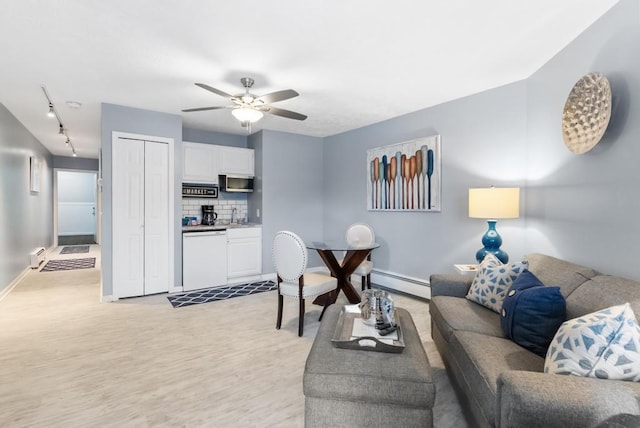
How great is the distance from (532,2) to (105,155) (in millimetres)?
4534

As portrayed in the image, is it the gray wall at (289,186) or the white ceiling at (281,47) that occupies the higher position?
the white ceiling at (281,47)

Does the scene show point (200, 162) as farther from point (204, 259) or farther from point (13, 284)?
point (13, 284)

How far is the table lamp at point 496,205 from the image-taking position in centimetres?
290

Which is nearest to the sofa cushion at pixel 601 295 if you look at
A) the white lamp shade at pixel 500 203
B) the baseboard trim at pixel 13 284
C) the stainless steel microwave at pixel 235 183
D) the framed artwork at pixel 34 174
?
the white lamp shade at pixel 500 203

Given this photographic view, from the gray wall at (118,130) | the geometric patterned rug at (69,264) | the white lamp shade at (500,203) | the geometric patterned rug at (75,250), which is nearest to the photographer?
the white lamp shade at (500,203)

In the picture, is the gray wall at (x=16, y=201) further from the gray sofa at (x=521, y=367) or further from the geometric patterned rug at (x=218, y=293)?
the gray sofa at (x=521, y=367)

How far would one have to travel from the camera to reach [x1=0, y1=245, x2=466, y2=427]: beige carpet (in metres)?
1.90

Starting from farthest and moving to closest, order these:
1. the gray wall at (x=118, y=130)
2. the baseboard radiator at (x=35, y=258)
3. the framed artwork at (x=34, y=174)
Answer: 1. the baseboard radiator at (x=35, y=258)
2. the framed artwork at (x=34, y=174)
3. the gray wall at (x=118, y=130)

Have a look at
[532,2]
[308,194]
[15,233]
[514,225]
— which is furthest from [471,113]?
[15,233]

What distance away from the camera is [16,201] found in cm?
482

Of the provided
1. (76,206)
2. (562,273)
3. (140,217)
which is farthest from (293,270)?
(76,206)

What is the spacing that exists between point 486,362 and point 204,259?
4.01 metres

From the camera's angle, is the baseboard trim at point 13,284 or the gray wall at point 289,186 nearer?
the baseboard trim at point 13,284

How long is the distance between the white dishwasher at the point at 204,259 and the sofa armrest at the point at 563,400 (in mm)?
4223
